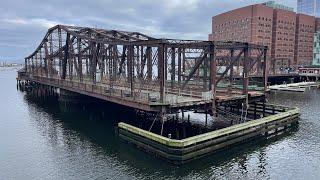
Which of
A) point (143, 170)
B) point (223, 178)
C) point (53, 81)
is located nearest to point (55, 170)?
point (143, 170)

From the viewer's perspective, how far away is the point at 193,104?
130 ft

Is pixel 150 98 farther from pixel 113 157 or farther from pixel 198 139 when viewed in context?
pixel 113 157

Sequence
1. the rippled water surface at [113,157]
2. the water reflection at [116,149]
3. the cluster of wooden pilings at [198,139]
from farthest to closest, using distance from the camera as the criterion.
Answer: the cluster of wooden pilings at [198,139] → the water reflection at [116,149] → the rippled water surface at [113,157]

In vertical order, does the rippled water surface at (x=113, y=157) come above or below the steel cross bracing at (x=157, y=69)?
below

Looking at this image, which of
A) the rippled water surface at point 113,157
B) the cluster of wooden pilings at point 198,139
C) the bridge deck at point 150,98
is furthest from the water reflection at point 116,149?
the bridge deck at point 150,98

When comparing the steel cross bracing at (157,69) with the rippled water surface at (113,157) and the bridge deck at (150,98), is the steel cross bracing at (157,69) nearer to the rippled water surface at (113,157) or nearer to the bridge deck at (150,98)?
the bridge deck at (150,98)

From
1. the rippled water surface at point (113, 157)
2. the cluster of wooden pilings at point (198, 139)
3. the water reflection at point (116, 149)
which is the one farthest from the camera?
the cluster of wooden pilings at point (198, 139)

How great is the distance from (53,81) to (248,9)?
148 meters

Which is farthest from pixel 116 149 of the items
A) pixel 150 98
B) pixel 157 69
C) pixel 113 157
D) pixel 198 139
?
pixel 157 69

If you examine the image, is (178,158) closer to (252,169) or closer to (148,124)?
(252,169)

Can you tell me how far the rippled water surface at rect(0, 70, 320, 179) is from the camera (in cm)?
3136

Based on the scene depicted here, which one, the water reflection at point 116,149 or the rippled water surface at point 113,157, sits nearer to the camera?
the rippled water surface at point 113,157

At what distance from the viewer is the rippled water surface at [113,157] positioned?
31364 mm

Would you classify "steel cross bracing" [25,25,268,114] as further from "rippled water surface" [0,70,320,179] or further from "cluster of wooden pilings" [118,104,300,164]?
"rippled water surface" [0,70,320,179]
